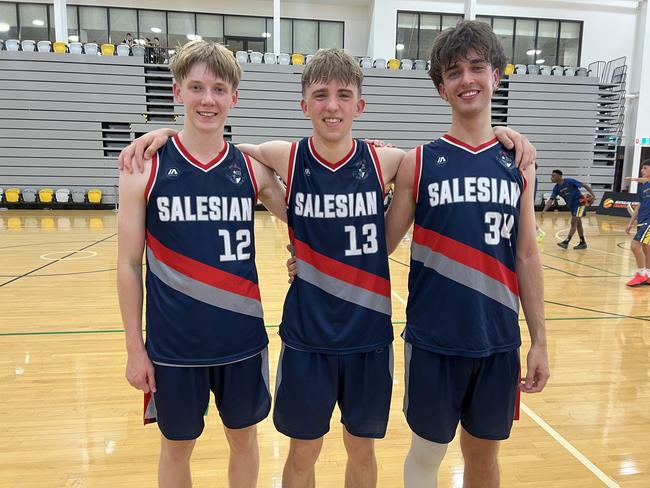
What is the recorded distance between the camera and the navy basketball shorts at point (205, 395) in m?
1.71

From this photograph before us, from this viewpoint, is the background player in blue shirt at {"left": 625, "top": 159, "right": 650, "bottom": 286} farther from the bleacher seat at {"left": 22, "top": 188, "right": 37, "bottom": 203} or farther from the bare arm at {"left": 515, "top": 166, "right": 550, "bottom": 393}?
the bleacher seat at {"left": 22, "top": 188, "right": 37, "bottom": 203}

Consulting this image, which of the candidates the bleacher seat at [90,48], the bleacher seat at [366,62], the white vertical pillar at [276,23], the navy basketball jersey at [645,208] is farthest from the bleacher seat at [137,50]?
the navy basketball jersey at [645,208]

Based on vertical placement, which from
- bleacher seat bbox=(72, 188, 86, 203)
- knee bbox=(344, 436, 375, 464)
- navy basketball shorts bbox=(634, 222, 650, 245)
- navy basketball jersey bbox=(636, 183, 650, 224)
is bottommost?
bleacher seat bbox=(72, 188, 86, 203)

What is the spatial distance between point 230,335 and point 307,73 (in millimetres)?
1035

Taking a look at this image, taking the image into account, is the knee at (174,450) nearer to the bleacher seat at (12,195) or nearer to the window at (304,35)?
the bleacher seat at (12,195)

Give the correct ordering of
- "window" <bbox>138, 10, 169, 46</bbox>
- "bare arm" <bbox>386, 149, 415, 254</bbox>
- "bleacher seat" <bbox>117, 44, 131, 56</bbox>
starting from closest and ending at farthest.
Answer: "bare arm" <bbox>386, 149, 415, 254</bbox>, "bleacher seat" <bbox>117, 44, 131, 56</bbox>, "window" <bbox>138, 10, 169, 46</bbox>

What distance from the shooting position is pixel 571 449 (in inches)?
102

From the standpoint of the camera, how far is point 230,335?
5.69 feet

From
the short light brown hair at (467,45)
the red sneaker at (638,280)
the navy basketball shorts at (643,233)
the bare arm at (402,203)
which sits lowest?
the red sneaker at (638,280)

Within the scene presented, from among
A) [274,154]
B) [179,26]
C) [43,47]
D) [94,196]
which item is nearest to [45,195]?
[94,196]

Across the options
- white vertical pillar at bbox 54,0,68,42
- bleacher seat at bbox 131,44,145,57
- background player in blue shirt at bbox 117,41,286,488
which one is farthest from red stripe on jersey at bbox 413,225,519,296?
white vertical pillar at bbox 54,0,68,42

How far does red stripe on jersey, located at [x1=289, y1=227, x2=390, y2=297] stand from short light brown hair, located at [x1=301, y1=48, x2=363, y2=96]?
24.4 inches

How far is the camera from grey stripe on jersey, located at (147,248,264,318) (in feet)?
5.60

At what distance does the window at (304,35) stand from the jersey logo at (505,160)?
57.9ft
